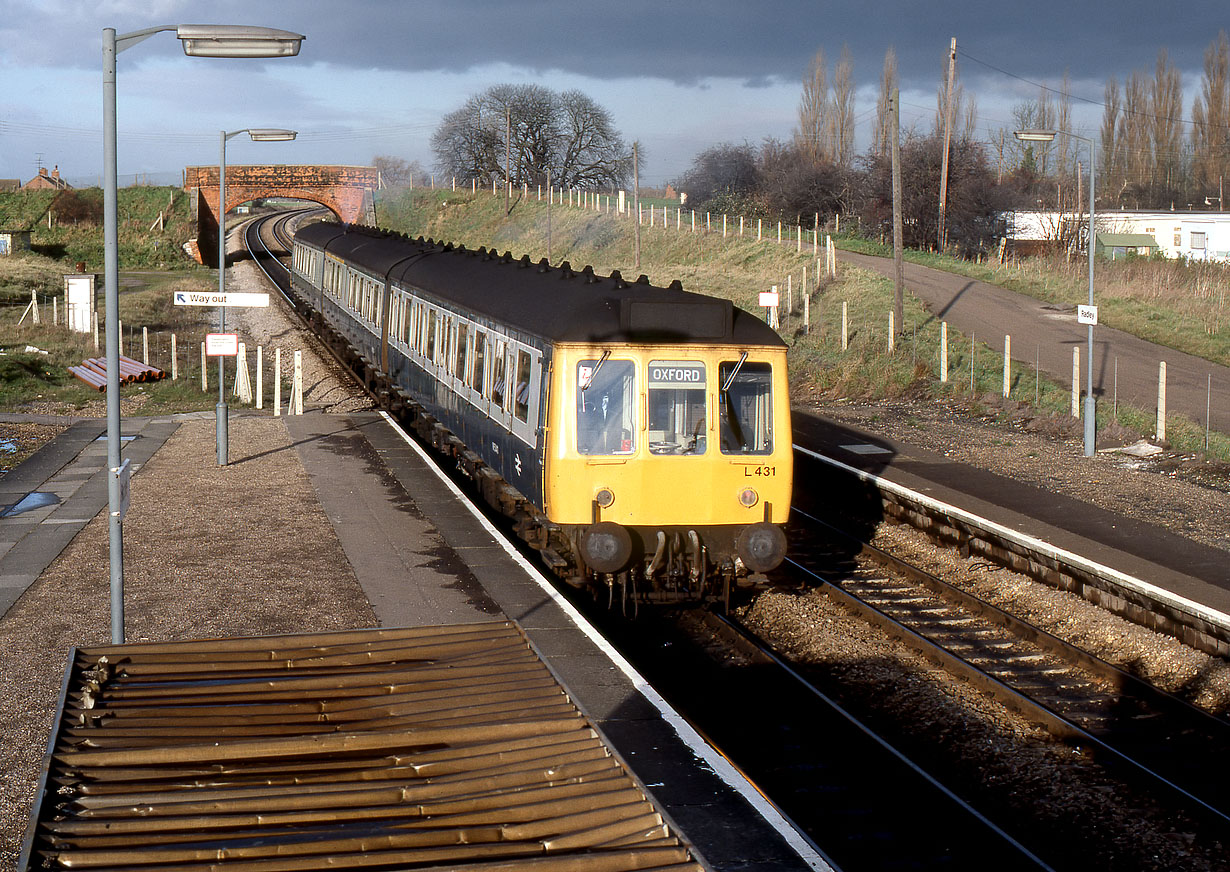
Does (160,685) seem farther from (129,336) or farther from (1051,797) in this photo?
(129,336)

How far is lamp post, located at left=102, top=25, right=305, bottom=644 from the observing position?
331 inches

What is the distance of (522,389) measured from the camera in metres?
12.2

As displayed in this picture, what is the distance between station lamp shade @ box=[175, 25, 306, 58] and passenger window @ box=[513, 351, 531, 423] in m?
3.80

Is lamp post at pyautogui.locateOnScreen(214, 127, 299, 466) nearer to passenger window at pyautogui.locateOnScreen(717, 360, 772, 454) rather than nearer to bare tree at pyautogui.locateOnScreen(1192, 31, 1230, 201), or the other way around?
passenger window at pyautogui.locateOnScreen(717, 360, 772, 454)

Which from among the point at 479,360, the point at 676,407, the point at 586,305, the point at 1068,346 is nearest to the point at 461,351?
the point at 479,360

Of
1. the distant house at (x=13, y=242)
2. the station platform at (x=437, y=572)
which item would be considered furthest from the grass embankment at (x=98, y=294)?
the station platform at (x=437, y=572)

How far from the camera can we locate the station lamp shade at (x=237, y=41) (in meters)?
9.12

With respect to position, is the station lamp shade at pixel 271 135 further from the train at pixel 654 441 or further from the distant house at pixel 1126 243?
the distant house at pixel 1126 243

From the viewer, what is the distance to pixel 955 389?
2603cm

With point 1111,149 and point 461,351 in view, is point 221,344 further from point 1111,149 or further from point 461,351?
point 1111,149

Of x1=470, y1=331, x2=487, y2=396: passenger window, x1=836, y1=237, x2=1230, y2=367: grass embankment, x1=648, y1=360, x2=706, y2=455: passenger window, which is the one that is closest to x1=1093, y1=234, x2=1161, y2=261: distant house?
x1=836, y1=237, x2=1230, y2=367: grass embankment

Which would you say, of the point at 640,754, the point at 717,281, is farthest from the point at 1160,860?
the point at 717,281

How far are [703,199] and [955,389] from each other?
5547cm

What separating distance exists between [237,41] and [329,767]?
6.49m
